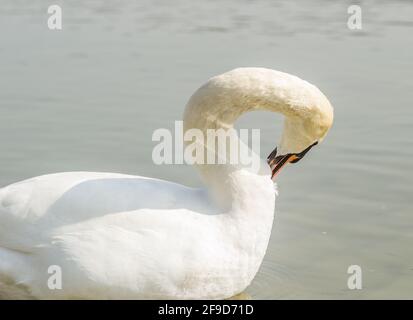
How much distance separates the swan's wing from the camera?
15.4 ft

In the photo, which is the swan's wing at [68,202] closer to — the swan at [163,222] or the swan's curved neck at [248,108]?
the swan at [163,222]

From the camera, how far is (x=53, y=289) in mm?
4594

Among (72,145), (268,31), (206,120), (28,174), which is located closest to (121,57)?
(268,31)

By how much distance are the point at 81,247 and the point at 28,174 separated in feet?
8.84

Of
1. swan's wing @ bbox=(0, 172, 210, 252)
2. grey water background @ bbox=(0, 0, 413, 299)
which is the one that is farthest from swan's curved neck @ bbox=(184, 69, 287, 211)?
grey water background @ bbox=(0, 0, 413, 299)

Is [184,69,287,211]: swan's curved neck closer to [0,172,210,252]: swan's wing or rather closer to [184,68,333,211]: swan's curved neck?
[184,68,333,211]: swan's curved neck

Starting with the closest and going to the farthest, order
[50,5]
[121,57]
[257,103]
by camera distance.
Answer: [257,103], [121,57], [50,5]

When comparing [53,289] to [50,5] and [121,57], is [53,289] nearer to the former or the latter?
[121,57]

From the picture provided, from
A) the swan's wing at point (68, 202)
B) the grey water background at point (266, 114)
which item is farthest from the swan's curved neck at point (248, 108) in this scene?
the grey water background at point (266, 114)

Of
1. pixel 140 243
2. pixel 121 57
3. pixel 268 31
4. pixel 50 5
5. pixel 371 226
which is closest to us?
pixel 140 243

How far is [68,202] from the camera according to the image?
4730 millimetres

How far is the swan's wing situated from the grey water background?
34.9 inches

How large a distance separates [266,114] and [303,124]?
360 cm

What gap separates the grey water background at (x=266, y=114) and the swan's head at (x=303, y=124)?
79 centimetres
